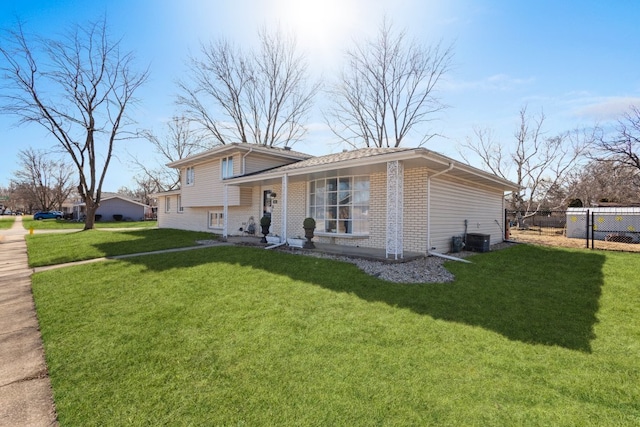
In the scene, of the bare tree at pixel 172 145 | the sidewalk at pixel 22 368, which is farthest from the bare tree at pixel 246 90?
the sidewalk at pixel 22 368

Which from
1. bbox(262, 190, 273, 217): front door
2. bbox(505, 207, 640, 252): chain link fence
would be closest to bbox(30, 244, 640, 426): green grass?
bbox(262, 190, 273, 217): front door

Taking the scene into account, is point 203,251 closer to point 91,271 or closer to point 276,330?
point 91,271

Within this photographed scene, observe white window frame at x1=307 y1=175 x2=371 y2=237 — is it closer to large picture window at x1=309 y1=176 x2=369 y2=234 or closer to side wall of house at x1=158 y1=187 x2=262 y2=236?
large picture window at x1=309 y1=176 x2=369 y2=234

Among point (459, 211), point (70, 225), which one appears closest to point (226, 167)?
point (459, 211)

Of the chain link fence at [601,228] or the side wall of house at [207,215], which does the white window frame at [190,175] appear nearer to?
the side wall of house at [207,215]

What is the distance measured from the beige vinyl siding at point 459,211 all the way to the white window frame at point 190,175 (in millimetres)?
13969

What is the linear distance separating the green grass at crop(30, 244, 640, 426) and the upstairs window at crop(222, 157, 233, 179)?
899cm

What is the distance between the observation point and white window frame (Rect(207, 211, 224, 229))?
1691cm

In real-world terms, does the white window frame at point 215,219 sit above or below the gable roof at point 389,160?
below

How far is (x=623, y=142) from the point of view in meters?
20.0

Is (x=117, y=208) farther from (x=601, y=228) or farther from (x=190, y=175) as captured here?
(x=601, y=228)

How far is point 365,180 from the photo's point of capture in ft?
33.4

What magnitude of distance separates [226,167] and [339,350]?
13.3 m

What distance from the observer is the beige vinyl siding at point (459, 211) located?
9414 millimetres
